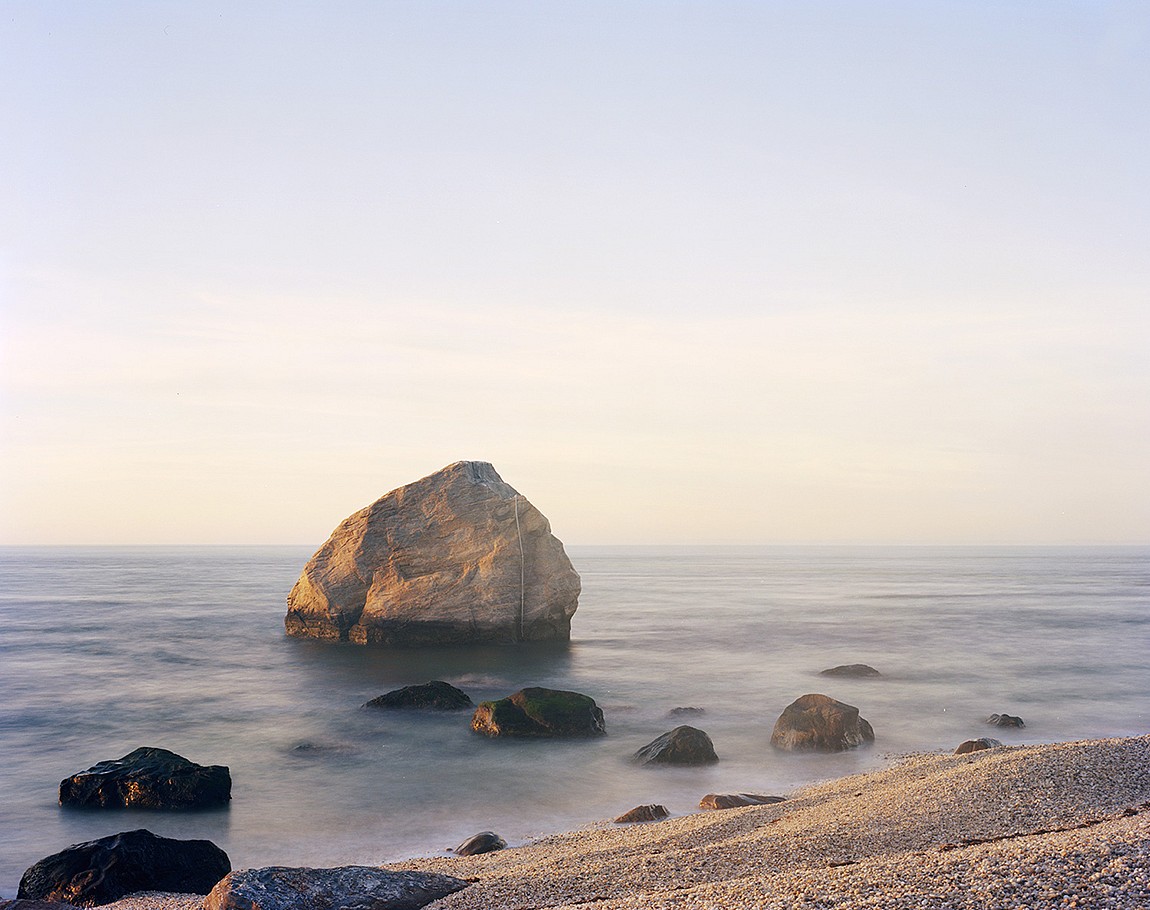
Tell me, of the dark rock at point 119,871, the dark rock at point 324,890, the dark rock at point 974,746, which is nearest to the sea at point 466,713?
the dark rock at point 974,746

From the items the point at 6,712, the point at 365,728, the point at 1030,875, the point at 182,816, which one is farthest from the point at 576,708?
the point at 6,712

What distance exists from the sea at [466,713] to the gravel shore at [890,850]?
7.54 ft

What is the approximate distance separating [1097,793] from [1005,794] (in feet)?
4.01

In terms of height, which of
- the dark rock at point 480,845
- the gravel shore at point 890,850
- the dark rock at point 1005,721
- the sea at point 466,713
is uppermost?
the gravel shore at point 890,850

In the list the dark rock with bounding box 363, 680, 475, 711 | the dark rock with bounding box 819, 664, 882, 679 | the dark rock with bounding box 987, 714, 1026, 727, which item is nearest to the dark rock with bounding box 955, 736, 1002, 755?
the dark rock with bounding box 987, 714, 1026, 727

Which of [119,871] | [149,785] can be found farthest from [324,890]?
[149,785]

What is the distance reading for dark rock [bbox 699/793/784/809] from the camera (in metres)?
13.7

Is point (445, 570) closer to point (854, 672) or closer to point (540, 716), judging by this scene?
point (540, 716)

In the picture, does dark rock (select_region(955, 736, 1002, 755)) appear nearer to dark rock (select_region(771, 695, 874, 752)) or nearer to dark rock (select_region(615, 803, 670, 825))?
dark rock (select_region(771, 695, 874, 752))

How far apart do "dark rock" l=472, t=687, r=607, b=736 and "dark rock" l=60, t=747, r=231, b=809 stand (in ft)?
19.8

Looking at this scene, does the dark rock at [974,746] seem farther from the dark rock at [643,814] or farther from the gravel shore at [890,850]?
the dark rock at [643,814]

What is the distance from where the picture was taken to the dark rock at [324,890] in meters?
7.85

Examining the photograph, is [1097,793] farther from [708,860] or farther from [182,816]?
[182,816]

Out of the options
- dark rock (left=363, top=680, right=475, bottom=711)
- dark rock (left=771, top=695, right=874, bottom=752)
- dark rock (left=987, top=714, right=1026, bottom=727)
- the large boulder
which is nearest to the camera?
dark rock (left=771, top=695, right=874, bottom=752)
